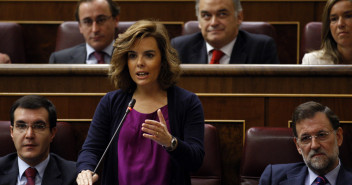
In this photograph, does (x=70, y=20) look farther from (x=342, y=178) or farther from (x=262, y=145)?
(x=342, y=178)

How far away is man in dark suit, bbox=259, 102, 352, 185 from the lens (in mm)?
736

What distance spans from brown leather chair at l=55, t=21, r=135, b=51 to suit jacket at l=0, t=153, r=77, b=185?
0.46m

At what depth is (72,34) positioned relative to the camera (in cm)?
124

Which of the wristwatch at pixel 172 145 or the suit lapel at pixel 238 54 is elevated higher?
the suit lapel at pixel 238 54

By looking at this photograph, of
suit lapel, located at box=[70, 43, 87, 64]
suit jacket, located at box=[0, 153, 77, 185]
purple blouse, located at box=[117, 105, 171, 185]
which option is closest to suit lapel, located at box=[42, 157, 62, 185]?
suit jacket, located at box=[0, 153, 77, 185]

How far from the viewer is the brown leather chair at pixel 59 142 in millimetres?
837

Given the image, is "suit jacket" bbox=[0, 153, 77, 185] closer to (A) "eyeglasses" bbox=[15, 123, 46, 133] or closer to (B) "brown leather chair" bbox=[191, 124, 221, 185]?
(A) "eyeglasses" bbox=[15, 123, 46, 133]

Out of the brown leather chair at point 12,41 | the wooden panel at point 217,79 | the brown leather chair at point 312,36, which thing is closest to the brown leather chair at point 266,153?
the wooden panel at point 217,79

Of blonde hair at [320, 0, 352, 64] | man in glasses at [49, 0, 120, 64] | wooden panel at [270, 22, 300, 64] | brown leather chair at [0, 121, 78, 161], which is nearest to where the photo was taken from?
brown leather chair at [0, 121, 78, 161]

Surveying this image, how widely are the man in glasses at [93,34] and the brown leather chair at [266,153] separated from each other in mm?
451

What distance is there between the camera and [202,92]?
0.89 m

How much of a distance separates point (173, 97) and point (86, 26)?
0.47m

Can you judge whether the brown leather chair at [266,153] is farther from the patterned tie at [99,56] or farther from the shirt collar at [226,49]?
the patterned tie at [99,56]

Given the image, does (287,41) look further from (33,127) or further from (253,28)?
(33,127)
